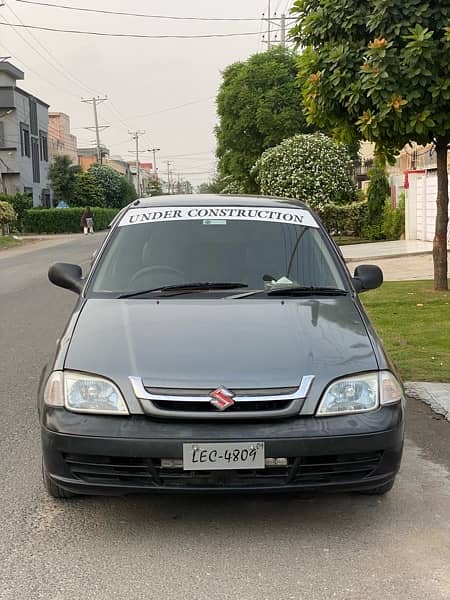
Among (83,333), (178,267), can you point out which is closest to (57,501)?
(83,333)

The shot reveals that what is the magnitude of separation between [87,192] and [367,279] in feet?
188

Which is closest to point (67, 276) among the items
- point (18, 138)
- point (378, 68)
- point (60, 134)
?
point (378, 68)

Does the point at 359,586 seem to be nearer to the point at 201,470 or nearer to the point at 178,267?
the point at 201,470

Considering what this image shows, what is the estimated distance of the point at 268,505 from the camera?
391cm

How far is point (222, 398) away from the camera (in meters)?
3.32

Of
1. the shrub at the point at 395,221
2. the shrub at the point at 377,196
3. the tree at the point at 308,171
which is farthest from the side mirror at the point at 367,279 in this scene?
the shrub at the point at 377,196

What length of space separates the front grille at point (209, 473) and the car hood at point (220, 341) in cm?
37

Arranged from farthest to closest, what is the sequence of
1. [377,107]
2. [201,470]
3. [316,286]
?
[377,107]
[316,286]
[201,470]

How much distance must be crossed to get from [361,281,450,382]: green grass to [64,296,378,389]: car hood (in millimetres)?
2866

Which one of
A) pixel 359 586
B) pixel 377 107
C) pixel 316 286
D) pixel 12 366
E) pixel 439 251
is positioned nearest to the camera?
pixel 359 586

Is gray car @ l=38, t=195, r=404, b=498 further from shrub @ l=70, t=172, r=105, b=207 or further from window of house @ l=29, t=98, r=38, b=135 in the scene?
shrub @ l=70, t=172, r=105, b=207

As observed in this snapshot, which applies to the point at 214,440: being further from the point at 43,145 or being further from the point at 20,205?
the point at 43,145

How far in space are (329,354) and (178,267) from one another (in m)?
1.39

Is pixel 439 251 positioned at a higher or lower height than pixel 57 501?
higher
